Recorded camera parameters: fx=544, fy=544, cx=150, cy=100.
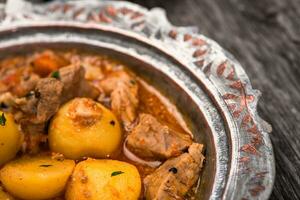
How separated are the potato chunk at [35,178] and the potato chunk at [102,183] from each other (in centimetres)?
6

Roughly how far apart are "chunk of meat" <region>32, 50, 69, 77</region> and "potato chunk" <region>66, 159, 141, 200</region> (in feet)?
2.65

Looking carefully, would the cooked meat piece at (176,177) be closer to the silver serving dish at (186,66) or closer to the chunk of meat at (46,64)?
the silver serving dish at (186,66)

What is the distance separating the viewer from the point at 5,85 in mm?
3350

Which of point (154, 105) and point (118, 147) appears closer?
point (118, 147)

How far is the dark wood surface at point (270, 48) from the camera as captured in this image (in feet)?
11.0

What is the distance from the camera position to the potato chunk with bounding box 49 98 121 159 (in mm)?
2877

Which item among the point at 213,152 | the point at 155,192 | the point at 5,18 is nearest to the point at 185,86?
the point at 213,152

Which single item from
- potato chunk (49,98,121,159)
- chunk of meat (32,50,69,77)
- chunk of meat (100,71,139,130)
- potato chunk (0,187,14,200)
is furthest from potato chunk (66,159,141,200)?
chunk of meat (32,50,69,77)

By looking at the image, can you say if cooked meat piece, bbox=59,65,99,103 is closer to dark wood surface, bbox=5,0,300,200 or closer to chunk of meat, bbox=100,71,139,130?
chunk of meat, bbox=100,71,139,130

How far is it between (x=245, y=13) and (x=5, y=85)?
6.50ft

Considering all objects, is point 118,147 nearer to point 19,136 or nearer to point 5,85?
point 19,136

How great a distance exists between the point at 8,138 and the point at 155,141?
768 mm

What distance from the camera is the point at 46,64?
132 inches

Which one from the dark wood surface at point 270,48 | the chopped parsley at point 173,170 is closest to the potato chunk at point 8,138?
the chopped parsley at point 173,170
